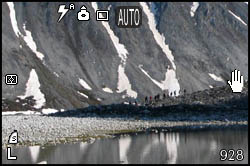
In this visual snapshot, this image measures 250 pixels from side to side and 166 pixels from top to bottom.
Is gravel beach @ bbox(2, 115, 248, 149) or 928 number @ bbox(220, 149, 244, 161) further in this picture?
gravel beach @ bbox(2, 115, 248, 149)

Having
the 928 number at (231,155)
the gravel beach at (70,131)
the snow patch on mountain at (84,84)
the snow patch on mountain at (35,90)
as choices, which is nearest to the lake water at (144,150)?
the 928 number at (231,155)

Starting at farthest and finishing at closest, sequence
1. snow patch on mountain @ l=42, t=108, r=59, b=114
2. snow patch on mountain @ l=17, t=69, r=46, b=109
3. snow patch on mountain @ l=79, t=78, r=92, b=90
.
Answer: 1. snow patch on mountain @ l=79, t=78, r=92, b=90
2. snow patch on mountain @ l=17, t=69, r=46, b=109
3. snow patch on mountain @ l=42, t=108, r=59, b=114

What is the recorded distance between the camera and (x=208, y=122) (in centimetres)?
7862

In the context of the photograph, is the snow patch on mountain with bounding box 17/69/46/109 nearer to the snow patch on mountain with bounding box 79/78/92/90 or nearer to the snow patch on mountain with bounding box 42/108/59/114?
the snow patch on mountain with bounding box 42/108/59/114

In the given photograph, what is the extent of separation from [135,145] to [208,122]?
3239 centimetres

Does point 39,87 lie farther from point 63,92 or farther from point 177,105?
point 177,105

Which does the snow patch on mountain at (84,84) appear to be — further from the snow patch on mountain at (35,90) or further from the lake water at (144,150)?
the lake water at (144,150)

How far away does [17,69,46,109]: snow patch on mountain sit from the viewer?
166425 millimetres

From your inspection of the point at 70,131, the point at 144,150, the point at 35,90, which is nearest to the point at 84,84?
the point at 35,90

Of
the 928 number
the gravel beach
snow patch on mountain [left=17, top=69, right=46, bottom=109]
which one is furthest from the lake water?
snow patch on mountain [left=17, top=69, right=46, bottom=109]

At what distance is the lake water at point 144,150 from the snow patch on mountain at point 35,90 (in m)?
113

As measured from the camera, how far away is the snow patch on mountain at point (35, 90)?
16643 centimetres

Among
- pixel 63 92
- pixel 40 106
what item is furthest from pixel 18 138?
pixel 63 92

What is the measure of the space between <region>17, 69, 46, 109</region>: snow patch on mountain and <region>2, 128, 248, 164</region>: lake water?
113m
